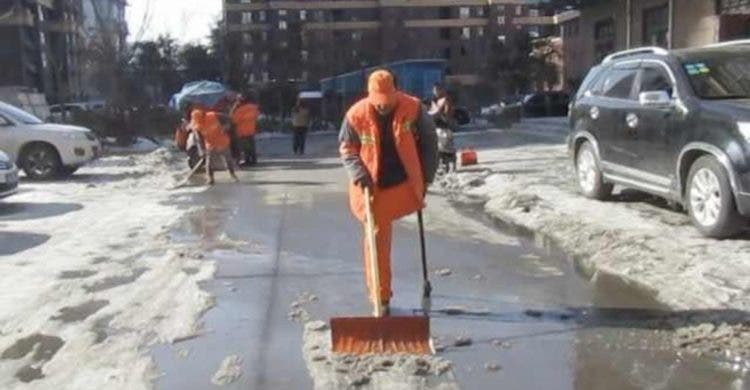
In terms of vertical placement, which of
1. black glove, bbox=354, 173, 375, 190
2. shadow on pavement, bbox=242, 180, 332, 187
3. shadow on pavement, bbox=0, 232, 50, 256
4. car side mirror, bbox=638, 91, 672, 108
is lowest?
shadow on pavement, bbox=242, 180, 332, 187

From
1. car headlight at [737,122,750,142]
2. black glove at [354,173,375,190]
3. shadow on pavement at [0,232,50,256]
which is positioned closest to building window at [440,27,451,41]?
shadow on pavement at [0,232,50,256]

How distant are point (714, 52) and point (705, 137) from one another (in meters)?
1.61

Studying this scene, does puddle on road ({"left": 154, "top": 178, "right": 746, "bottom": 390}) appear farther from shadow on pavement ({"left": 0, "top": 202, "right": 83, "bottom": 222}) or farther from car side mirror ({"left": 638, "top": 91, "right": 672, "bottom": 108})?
shadow on pavement ({"left": 0, "top": 202, "right": 83, "bottom": 222})

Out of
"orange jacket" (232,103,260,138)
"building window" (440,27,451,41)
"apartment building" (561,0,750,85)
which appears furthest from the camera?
"building window" (440,27,451,41)

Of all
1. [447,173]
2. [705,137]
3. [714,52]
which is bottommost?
[447,173]

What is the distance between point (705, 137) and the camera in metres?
8.70

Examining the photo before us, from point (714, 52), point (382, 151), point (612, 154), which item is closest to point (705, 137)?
point (714, 52)

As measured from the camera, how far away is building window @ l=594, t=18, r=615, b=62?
3609 cm

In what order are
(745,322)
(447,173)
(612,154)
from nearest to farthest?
(745,322)
(612,154)
(447,173)

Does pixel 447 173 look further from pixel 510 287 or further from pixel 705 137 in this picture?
pixel 510 287

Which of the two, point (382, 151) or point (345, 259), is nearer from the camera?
point (382, 151)

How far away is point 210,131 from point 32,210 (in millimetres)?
4023

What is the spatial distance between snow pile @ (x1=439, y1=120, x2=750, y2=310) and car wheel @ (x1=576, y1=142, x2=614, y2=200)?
16 cm

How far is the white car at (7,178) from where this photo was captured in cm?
1352
